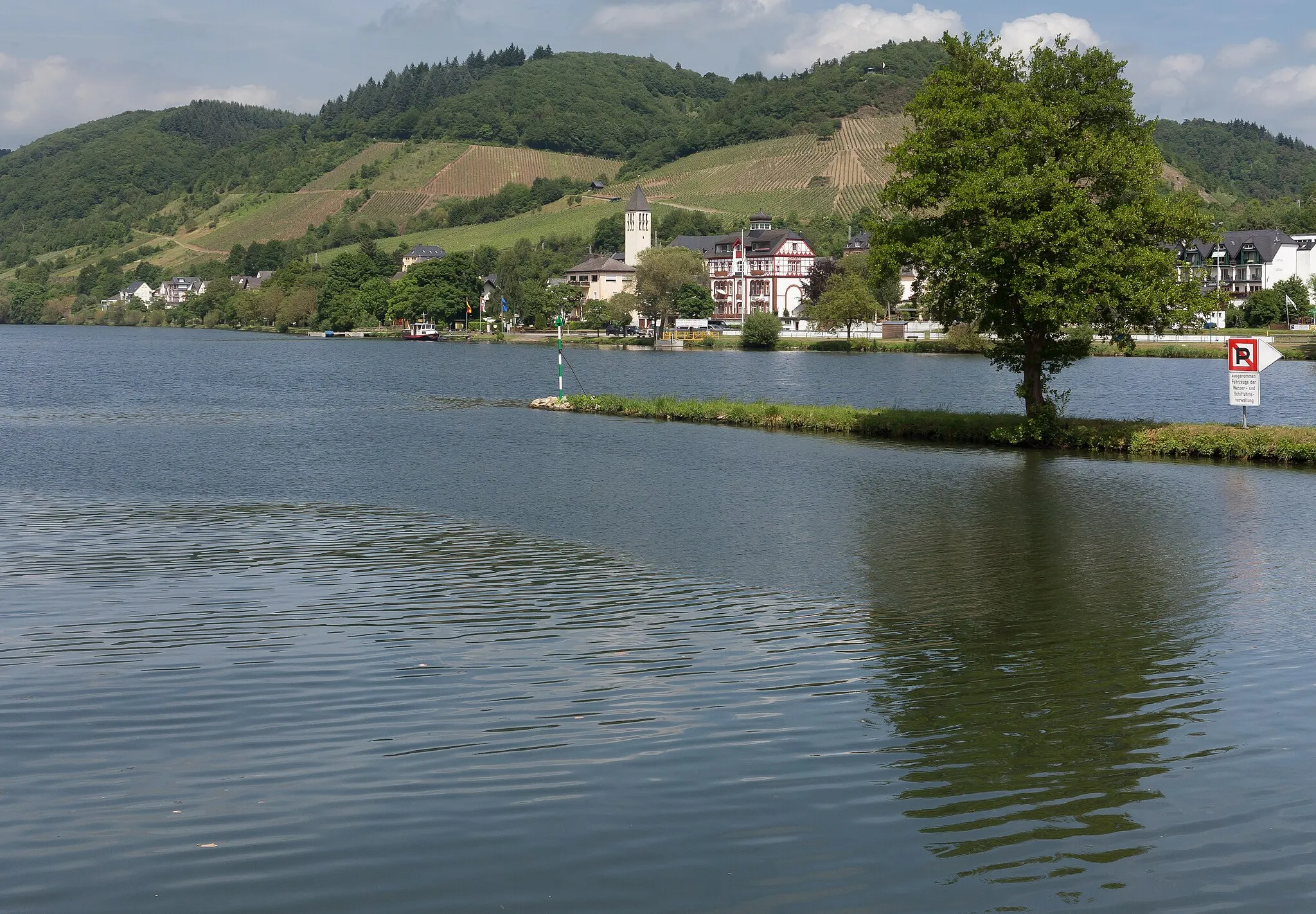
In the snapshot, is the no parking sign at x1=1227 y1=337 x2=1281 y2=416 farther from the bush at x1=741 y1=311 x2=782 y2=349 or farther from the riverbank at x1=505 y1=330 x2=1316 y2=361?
the bush at x1=741 y1=311 x2=782 y2=349

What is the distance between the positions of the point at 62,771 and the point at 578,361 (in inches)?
4015

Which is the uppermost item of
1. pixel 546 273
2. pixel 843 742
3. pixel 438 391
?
pixel 546 273

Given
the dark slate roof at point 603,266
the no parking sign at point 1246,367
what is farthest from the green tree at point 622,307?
the no parking sign at point 1246,367

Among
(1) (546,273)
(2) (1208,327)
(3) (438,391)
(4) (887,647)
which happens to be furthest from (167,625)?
(1) (546,273)

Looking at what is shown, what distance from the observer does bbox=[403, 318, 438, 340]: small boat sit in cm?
16775

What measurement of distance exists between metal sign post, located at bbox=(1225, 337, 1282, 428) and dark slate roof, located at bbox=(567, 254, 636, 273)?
470ft

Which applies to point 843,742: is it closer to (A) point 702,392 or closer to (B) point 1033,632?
(B) point 1033,632

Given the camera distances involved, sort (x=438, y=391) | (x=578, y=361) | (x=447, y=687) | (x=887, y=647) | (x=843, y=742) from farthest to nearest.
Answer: (x=578, y=361) < (x=438, y=391) < (x=887, y=647) < (x=447, y=687) < (x=843, y=742)

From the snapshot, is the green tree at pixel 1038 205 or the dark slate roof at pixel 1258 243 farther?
the dark slate roof at pixel 1258 243

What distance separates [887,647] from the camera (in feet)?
54.6

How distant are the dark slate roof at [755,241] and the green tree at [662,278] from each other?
21100 mm

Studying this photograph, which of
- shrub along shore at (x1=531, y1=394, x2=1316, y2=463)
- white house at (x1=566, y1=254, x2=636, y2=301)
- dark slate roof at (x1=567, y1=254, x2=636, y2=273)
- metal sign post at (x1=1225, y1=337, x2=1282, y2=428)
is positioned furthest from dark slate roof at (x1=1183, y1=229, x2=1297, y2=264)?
metal sign post at (x1=1225, y1=337, x2=1282, y2=428)

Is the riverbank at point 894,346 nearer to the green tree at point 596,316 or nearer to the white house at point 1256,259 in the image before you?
the green tree at point 596,316

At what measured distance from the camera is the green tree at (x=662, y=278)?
14488cm
